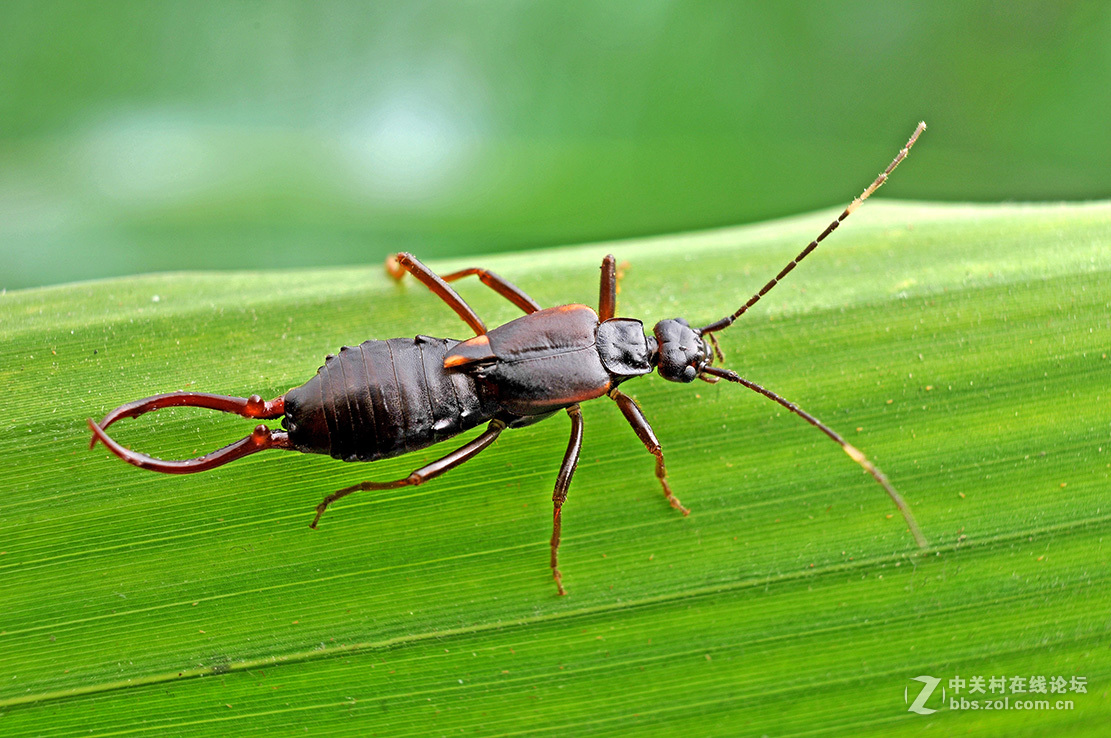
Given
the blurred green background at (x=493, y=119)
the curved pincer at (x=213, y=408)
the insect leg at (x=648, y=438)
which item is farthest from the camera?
the blurred green background at (x=493, y=119)

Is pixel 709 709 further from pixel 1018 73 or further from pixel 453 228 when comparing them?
pixel 1018 73

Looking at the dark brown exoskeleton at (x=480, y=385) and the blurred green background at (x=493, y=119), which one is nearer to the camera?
the dark brown exoskeleton at (x=480, y=385)

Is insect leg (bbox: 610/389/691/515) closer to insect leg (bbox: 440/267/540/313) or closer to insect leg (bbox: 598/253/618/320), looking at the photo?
insect leg (bbox: 598/253/618/320)

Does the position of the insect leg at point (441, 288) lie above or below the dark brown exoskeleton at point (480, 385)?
above

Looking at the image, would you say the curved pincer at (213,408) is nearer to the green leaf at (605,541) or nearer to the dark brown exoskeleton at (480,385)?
the dark brown exoskeleton at (480,385)
